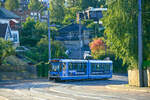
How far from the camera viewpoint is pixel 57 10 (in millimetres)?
97875

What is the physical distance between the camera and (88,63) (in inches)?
1609

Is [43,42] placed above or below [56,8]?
below

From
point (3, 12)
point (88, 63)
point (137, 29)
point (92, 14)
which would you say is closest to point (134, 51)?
point (137, 29)

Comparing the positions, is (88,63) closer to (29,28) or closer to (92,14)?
(29,28)

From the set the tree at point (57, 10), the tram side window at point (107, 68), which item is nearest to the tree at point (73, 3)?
the tree at point (57, 10)

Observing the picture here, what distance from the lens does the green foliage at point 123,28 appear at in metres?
25.0

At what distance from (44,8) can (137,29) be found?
8189cm

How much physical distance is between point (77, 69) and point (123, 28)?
14.8 metres

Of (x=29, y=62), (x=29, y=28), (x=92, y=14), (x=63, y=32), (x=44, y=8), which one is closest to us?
(x=29, y=62)

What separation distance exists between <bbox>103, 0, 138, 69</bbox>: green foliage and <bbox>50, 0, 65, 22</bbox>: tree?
7142cm

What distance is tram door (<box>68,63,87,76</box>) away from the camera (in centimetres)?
3803

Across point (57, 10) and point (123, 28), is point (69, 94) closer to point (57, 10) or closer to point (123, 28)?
point (123, 28)

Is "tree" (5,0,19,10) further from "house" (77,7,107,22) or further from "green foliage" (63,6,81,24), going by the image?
"house" (77,7,107,22)

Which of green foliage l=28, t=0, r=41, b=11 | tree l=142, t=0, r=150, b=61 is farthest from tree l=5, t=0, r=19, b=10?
tree l=142, t=0, r=150, b=61
